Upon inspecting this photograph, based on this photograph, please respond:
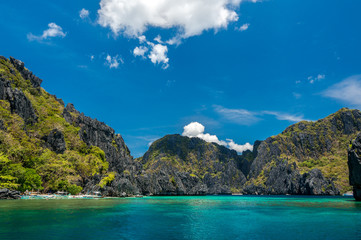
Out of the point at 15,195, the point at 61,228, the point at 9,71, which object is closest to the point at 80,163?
the point at 15,195

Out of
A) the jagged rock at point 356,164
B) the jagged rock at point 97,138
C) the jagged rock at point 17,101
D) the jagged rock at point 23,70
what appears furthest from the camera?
the jagged rock at point 97,138

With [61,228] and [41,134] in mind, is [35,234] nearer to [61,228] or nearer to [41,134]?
[61,228]

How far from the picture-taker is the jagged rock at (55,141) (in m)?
134

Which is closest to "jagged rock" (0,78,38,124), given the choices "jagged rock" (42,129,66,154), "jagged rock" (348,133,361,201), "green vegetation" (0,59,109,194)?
"green vegetation" (0,59,109,194)

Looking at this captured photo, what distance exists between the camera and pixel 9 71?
166875mm

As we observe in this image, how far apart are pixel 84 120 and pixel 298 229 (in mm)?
180113

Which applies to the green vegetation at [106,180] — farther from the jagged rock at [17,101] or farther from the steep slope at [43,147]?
the jagged rock at [17,101]

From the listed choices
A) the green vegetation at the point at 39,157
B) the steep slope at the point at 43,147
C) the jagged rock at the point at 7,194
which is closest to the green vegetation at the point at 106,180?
the steep slope at the point at 43,147

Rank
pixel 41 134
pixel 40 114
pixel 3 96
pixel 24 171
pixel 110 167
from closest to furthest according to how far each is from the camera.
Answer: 1. pixel 24 171
2. pixel 3 96
3. pixel 41 134
4. pixel 40 114
5. pixel 110 167

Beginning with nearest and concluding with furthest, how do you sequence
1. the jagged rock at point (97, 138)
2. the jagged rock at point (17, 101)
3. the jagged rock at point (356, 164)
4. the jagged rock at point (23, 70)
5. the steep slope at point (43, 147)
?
the steep slope at point (43, 147), the jagged rock at point (356, 164), the jagged rock at point (17, 101), the jagged rock at point (23, 70), the jagged rock at point (97, 138)

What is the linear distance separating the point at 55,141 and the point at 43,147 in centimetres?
924

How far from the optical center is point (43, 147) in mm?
126875

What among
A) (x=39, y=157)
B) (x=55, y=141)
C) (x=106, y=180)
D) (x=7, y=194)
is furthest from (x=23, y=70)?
(x=7, y=194)

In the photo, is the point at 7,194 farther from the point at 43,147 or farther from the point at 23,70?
the point at 23,70
